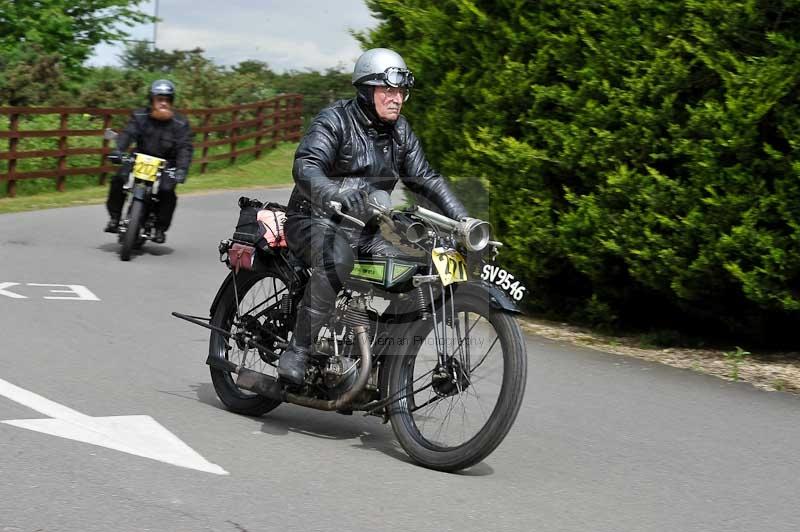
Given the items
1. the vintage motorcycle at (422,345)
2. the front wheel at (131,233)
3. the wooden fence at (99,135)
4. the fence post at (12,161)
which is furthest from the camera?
the wooden fence at (99,135)

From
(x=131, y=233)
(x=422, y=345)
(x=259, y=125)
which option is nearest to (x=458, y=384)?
(x=422, y=345)

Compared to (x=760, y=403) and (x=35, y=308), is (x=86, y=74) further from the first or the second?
(x=760, y=403)

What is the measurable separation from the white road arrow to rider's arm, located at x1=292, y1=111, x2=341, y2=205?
4.64 feet

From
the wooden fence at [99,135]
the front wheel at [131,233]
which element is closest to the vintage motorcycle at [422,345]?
the front wheel at [131,233]

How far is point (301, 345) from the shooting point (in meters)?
6.38

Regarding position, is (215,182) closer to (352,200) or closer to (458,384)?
(352,200)

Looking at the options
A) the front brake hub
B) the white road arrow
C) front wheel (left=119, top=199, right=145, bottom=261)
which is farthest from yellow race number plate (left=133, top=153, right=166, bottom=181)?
the front brake hub

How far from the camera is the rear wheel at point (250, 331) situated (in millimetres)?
6844

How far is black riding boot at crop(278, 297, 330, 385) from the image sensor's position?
6.31 m

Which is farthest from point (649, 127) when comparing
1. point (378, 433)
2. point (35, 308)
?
point (35, 308)

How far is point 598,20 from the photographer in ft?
31.8

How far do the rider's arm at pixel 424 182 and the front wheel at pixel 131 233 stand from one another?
7746 mm

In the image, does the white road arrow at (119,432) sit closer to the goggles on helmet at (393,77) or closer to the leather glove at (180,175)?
the goggles on helmet at (393,77)

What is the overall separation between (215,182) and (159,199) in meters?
12.4
